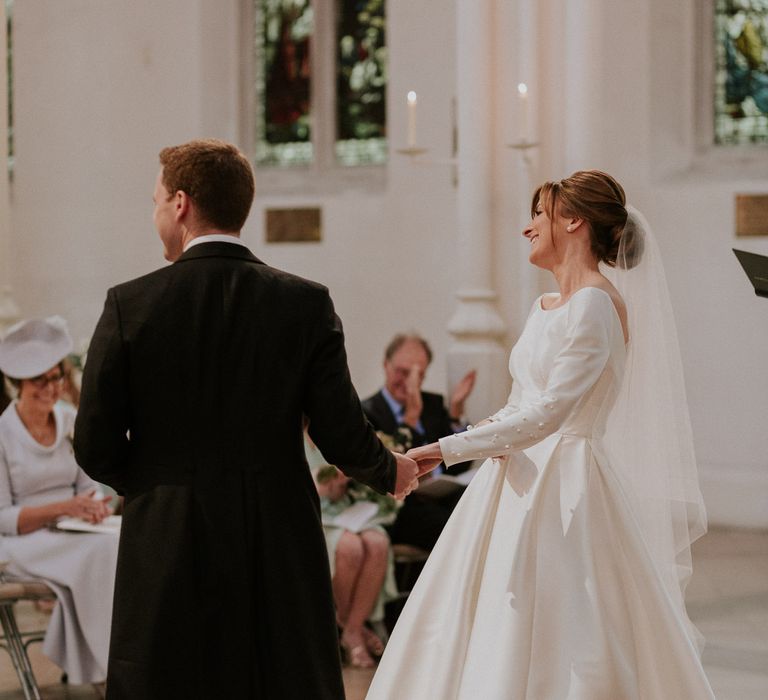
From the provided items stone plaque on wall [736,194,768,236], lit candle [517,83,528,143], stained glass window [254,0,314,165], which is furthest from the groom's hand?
stained glass window [254,0,314,165]

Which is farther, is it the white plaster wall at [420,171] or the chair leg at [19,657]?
the white plaster wall at [420,171]

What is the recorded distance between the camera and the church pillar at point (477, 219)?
25.9ft

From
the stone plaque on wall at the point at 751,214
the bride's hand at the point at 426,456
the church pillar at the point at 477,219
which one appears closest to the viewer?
the bride's hand at the point at 426,456

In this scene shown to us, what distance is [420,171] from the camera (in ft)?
31.4

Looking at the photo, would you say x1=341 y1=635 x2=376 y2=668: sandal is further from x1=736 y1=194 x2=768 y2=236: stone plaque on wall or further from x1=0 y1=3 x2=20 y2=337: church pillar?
x1=0 y1=3 x2=20 y2=337: church pillar

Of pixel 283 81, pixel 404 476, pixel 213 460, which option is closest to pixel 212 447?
pixel 213 460

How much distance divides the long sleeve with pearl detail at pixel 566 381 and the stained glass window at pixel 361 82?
272 inches

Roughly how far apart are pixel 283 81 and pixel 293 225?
1.36m

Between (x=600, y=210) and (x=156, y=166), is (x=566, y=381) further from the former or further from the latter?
(x=156, y=166)

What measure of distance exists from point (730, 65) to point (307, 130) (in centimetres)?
355

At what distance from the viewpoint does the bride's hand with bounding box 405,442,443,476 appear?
3602 millimetres

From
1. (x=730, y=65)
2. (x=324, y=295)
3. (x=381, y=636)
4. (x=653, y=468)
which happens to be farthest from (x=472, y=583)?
(x=730, y=65)

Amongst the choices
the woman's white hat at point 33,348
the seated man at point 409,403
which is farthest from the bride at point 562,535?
the seated man at point 409,403

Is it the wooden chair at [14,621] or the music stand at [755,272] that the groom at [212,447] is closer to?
the wooden chair at [14,621]
